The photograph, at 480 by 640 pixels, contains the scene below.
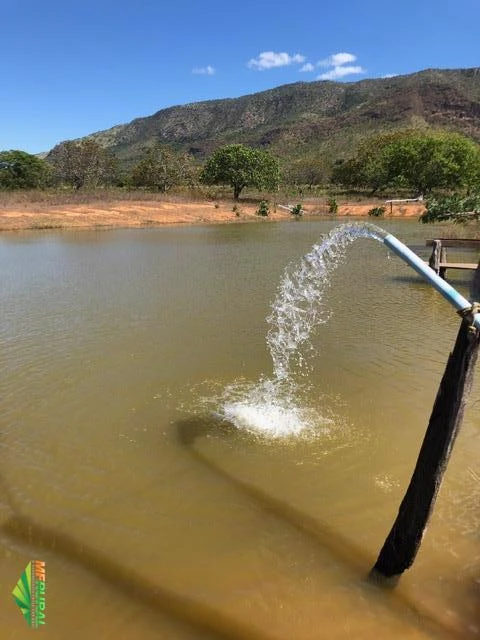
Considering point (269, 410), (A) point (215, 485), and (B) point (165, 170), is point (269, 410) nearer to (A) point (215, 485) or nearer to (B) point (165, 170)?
(A) point (215, 485)

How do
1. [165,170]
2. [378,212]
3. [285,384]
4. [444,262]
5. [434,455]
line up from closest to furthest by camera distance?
[434,455] < [285,384] < [444,262] < [378,212] < [165,170]

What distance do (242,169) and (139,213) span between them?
19.2 meters

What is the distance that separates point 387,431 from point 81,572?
3973 millimetres

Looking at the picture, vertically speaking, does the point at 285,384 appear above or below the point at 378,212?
below

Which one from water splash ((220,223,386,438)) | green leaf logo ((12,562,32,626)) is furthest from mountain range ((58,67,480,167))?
green leaf logo ((12,562,32,626))

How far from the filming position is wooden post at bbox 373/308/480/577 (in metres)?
3.44

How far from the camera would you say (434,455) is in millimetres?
3682

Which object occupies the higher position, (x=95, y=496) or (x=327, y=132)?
(x=327, y=132)

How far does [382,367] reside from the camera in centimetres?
867

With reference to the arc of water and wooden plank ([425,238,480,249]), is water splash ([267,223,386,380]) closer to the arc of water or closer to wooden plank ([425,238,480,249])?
the arc of water

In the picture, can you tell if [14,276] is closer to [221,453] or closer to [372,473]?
[221,453]

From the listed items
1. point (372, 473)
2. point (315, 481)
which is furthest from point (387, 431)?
point (315, 481)

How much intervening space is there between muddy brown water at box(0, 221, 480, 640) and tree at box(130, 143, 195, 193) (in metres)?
52.3

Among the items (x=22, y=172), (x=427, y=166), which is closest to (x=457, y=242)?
(x=427, y=166)
